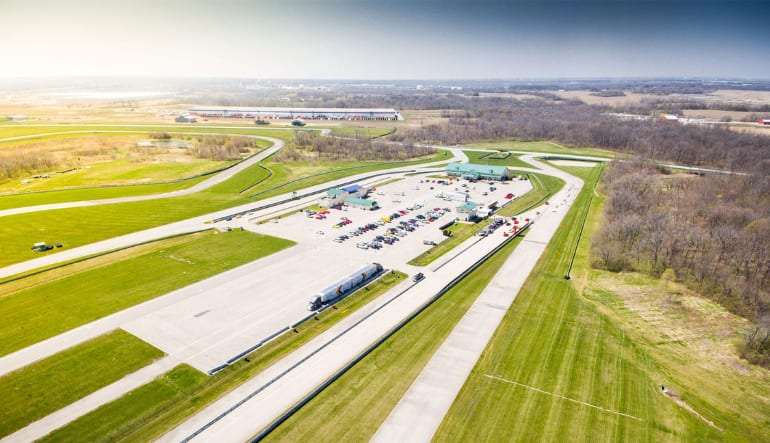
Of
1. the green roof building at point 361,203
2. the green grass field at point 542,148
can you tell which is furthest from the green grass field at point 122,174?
the green grass field at point 542,148

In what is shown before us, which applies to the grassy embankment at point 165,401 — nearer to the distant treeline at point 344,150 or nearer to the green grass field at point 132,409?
the green grass field at point 132,409

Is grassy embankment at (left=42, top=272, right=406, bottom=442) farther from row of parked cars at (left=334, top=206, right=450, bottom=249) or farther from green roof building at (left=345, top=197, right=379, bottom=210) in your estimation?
green roof building at (left=345, top=197, right=379, bottom=210)

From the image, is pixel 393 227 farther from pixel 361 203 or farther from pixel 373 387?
pixel 373 387

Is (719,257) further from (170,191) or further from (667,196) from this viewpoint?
(170,191)

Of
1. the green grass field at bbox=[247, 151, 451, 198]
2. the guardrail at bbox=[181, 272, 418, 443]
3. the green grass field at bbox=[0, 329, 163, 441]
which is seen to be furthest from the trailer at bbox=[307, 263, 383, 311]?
the green grass field at bbox=[247, 151, 451, 198]

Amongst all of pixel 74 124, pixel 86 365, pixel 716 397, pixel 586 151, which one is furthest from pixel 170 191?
pixel 586 151
